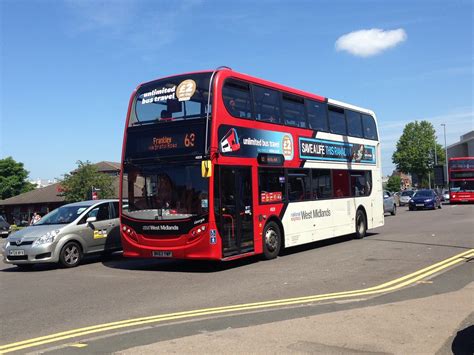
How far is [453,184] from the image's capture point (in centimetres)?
4281

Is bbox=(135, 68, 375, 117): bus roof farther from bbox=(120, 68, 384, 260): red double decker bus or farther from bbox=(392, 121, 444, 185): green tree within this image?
bbox=(392, 121, 444, 185): green tree

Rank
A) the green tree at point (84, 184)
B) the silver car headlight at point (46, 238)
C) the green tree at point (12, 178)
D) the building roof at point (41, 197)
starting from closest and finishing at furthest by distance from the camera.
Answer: the silver car headlight at point (46, 238) < the green tree at point (84, 184) < the building roof at point (41, 197) < the green tree at point (12, 178)

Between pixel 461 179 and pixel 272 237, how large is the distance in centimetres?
3473

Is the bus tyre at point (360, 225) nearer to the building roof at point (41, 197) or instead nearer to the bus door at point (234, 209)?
the bus door at point (234, 209)

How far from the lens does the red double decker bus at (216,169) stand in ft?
34.7

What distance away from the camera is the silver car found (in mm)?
12039

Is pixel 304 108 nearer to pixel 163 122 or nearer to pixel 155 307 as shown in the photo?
pixel 163 122

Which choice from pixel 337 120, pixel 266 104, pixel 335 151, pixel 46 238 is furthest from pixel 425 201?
pixel 46 238

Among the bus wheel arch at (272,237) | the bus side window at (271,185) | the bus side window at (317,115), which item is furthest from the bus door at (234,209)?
the bus side window at (317,115)

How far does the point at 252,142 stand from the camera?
1176 cm

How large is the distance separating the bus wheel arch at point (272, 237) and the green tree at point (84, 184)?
42963 mm

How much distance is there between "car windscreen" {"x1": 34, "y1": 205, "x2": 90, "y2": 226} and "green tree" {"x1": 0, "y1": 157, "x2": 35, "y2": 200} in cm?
7584

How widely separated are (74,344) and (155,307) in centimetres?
190

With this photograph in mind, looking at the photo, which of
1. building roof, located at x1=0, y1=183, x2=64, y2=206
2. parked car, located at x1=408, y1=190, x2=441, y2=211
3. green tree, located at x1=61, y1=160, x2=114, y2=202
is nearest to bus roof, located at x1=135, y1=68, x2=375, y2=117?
parked car, located at x1=408, y1=190, x2=441, y2=211
